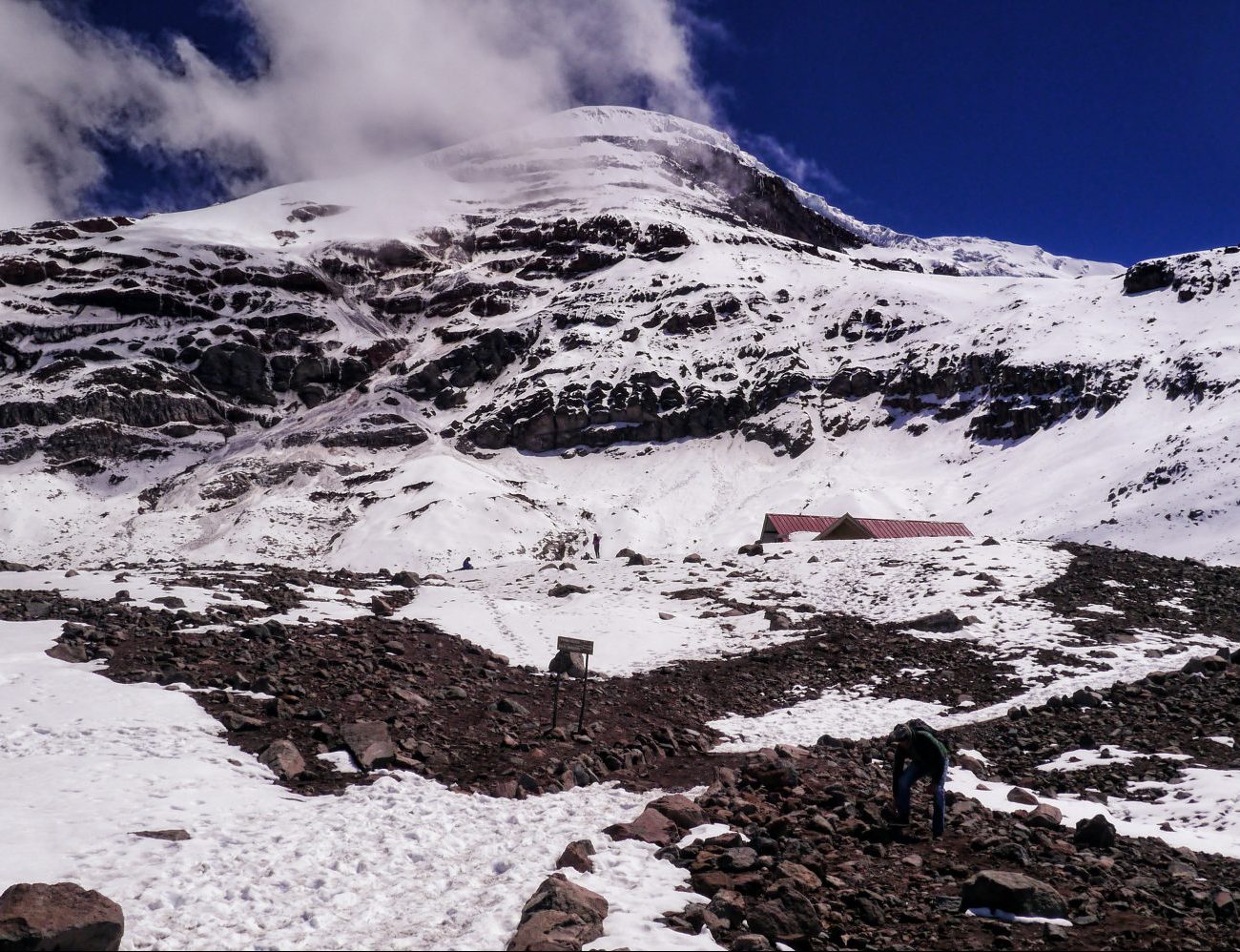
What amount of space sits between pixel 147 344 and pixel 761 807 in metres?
135

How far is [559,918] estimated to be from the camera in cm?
566

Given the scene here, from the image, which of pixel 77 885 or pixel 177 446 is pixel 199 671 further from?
pixel 177 446

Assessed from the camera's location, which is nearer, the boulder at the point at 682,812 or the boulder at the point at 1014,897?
the boulder at the point at 1014,897

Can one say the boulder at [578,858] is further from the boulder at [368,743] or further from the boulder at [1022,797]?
the boulder at [1022,797]

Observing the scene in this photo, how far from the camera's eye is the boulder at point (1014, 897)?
6.11 m

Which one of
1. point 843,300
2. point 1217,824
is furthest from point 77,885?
point 843,300

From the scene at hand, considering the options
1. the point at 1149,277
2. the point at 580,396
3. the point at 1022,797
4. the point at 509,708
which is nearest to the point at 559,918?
the point at 1022,797

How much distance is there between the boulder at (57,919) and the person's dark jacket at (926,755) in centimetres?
796

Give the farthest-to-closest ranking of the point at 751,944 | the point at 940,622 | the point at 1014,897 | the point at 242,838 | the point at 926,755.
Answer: the point at 940,622
the point at 926,755
the point at 242,838
the point at 1014,897
the point at 751,944

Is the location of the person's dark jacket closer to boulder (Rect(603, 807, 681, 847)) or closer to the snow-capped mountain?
boulder (Rect(603, 807, 681, 847))

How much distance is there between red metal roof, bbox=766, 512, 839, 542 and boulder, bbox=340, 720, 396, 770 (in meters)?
37.9

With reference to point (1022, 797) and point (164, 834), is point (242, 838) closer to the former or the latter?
point (164, 834)

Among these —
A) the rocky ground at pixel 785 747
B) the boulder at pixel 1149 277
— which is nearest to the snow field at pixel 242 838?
the rocky ground at pixel 785 747

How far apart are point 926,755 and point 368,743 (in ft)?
25.1
